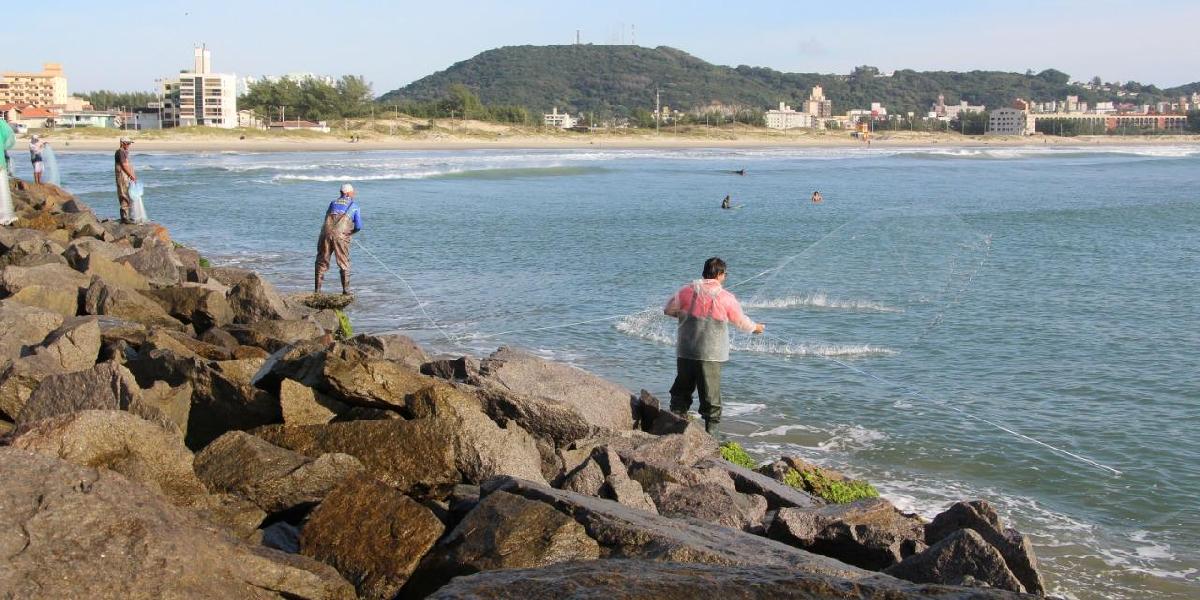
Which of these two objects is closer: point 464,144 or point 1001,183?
point 1001,183

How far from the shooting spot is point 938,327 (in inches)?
607

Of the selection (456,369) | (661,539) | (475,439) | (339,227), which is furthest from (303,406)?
(339,227)

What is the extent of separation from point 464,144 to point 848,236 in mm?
90367

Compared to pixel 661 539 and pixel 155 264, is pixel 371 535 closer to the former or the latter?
pixel 661 539

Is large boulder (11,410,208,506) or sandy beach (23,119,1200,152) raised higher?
sandy beach (23,119,1200,152)

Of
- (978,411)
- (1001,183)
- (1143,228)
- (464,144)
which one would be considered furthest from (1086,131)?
(978,411)

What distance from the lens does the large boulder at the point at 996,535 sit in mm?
5906

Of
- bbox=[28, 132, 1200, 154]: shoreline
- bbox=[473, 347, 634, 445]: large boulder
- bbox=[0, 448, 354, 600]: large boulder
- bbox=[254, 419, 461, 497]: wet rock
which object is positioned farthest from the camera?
bbox=[28, 132, 1200, 154]: shoreline

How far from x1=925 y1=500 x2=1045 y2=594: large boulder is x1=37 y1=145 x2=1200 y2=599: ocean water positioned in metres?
1.03

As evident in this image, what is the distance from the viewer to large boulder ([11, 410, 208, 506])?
4738mm

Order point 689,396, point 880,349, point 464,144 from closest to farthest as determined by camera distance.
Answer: point 689,396, point 880,349, point 464,144

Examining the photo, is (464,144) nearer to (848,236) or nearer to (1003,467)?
(848,236)

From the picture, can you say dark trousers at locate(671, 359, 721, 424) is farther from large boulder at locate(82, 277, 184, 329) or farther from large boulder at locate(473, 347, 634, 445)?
large boulder at locate(82, 277, 184, 329)

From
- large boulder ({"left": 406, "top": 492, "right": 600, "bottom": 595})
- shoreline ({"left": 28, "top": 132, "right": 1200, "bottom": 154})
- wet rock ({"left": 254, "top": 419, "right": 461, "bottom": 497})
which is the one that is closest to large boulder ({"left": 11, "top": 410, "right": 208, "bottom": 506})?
wet rock ({"left": 254, "top": 419, "right": 461, "bottom": 497})
